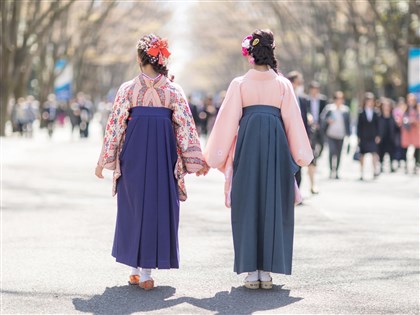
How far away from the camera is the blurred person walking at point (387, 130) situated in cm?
2066

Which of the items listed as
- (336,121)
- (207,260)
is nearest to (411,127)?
(336,121)

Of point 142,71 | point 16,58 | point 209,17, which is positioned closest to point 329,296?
point 142,71

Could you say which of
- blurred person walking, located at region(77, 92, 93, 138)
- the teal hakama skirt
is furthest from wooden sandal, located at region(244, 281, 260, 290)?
blurred person walking, located at region(77, 92, 93, 138)

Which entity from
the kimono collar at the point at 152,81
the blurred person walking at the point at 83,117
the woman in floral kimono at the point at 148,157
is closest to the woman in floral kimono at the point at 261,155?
the woman in floral kimono at the point at 148,157

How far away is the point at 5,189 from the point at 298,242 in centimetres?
709

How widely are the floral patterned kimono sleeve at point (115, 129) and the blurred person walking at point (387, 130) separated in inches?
545

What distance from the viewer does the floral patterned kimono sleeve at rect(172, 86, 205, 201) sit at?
6719 millimetres

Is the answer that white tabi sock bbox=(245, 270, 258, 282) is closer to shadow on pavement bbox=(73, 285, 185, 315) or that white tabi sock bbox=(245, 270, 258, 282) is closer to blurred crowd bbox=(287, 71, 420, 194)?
shadow on pavement bbox=(73, 285, 185, 315)

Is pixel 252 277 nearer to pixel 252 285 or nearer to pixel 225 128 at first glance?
pixel 252 285

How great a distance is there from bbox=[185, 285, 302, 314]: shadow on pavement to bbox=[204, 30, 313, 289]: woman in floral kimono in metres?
0.12

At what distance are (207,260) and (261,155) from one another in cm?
166

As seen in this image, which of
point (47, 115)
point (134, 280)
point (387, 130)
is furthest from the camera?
point (47, 115)

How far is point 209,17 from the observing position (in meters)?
65.4

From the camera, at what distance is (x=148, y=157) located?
6.71m
